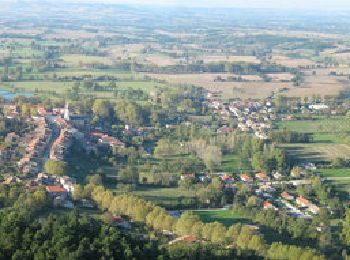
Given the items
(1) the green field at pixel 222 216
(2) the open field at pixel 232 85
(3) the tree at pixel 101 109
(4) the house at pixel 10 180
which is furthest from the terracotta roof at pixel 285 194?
(2) the open field at pixel 232 85

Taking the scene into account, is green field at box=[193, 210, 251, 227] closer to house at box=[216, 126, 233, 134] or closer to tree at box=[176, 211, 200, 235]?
tree at box=[176, 211, 200, 235]

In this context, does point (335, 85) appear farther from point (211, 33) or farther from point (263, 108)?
point (211, 33)

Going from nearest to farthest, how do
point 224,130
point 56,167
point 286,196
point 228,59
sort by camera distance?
point 286,196, point 56,167, point 224,130, point 228,59

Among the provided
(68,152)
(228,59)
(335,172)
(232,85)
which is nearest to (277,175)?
(335,172)

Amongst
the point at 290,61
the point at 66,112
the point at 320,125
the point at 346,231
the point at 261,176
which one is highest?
the point at 346,231

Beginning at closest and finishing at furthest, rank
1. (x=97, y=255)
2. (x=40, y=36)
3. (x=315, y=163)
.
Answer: (x=97, y=255)
(x=315, y=163)
(x=40, y=36)

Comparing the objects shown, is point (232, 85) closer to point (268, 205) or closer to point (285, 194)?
point (285, 194)

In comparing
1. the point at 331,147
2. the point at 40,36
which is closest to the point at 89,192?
the point at 331,147
